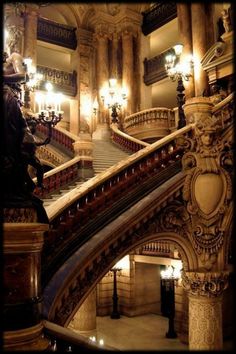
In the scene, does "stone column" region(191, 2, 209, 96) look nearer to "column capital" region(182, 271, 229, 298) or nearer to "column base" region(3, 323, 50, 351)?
"column capital" region(182, 271, 229, 298)

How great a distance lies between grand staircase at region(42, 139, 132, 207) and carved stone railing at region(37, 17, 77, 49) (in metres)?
6.99

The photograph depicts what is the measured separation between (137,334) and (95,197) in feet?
25.3

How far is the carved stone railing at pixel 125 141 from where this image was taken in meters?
13.2

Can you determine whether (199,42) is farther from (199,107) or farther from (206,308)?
(206,308)

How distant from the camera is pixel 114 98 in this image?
16891 millimetres

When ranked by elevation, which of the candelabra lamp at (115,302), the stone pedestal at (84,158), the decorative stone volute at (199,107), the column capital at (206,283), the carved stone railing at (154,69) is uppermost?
the carved stone railing at (154,69)

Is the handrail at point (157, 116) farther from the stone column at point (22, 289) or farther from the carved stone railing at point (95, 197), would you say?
the stone column at point (22, 289)

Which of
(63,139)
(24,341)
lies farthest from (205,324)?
(63,139)

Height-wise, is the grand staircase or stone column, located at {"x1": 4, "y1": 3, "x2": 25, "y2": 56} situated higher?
stone column, located at {"x1": 4, "y1": 3, "x2": 25, "y2": 56}

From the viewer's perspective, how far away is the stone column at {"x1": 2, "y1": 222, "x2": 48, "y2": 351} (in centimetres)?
296

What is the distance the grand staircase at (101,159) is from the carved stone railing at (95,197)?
7.05ft

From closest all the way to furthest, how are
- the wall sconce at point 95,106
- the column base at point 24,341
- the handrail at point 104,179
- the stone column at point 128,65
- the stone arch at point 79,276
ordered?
the column base at point 24,341 < the stone arch at point 79,276 < the handrail at point 104,179 < the stone column at point 128,65 < the wall sconce at point 95,106

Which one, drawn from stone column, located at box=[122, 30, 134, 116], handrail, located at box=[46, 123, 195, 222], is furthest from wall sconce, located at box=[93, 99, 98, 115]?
handrail, located at box=[46, 123, 195, 222]

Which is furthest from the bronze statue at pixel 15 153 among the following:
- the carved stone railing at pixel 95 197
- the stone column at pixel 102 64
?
the stone column at pixel 102 64
